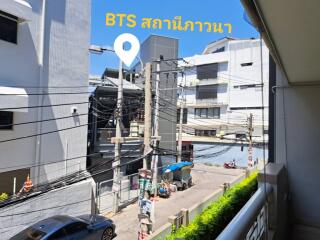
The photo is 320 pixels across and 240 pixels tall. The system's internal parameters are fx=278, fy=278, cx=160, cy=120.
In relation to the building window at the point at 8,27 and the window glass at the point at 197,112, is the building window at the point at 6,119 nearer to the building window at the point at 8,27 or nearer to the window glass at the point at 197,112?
the building window at the point at 8,27

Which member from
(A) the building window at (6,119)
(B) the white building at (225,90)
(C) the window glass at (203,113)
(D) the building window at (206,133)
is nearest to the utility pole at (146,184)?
(A) the building window at (6,119)

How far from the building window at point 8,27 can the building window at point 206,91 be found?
21.4 m

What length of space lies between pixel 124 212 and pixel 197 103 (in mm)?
18445

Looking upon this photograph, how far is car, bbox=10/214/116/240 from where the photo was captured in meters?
6.49

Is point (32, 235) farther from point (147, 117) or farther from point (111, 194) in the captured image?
point (111, 194)

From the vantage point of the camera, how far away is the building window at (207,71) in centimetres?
2716

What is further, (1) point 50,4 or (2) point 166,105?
(2) point 166,105

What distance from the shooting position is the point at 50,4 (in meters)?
9.07

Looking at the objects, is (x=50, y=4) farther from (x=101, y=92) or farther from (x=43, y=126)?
(x=101, y=92)

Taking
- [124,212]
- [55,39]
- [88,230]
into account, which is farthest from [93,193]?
[55,39]

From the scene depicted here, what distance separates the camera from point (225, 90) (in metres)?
26.5

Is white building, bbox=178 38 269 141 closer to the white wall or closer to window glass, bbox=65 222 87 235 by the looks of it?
window glass, bbox=65 222 87 235

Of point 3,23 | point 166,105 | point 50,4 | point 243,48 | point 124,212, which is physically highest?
point 243,48

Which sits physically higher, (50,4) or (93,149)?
(50,4)
